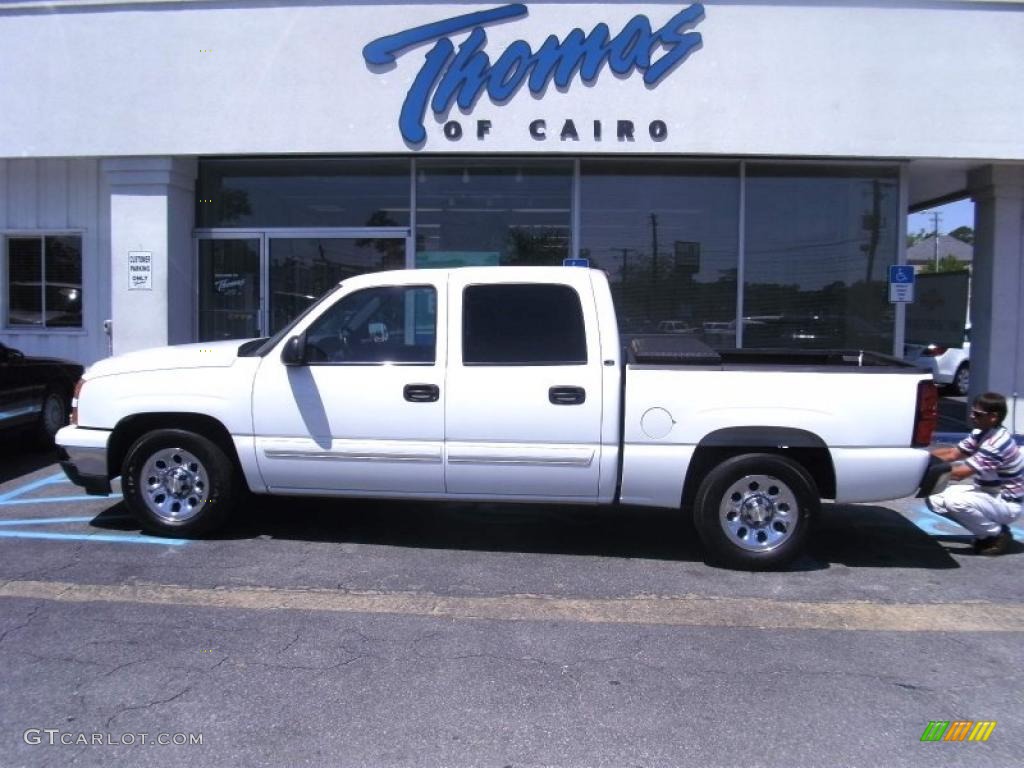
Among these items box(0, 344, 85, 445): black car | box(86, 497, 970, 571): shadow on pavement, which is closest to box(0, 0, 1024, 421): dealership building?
box(0, 344, 85, 445): black car

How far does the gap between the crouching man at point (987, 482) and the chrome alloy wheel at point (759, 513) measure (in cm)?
136

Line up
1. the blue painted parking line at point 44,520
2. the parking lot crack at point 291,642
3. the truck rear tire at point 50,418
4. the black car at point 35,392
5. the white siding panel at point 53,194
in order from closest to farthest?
1. the parking lot crack at point 291,642
2. the blue painted parking line at point 44,520
3. the black car at point 35,392
4. the truck rear tire at point 50,418
5. the white siding panel at point 53,194

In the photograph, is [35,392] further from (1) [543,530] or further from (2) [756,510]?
(2) [756,510]

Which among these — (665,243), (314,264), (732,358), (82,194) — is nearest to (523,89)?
(665,243)

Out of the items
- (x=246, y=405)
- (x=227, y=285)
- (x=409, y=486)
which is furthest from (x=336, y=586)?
(x=227, y=285)

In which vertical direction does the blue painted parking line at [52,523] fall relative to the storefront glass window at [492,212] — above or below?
below

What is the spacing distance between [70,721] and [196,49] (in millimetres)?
9593

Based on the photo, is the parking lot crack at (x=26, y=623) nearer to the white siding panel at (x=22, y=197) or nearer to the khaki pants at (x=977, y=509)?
the khaki pants at (x=977, y=509)

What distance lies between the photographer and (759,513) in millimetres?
5852

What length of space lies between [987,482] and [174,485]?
233 inches

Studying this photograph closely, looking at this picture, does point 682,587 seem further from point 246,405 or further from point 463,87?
point 463,87

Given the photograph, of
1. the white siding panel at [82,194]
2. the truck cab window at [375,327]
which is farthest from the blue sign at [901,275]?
the white siding panel at [82,194]

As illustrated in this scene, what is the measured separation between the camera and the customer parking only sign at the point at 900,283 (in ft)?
35.6

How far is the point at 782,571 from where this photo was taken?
592 centimetres
